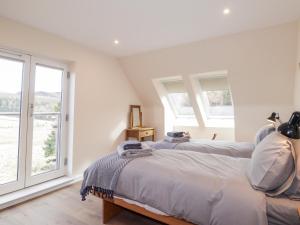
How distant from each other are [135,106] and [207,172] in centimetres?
321

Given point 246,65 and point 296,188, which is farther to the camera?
point 246,65

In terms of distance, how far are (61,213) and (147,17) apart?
255 centimetres

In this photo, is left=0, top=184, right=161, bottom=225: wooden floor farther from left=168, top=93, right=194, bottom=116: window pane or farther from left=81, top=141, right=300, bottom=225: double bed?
left=168, top=93, right=194, bottom=116: window pane

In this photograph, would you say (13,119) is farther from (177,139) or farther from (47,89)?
(177,139)

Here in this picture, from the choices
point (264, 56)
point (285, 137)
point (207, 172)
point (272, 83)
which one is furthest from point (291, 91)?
point (207, 172)

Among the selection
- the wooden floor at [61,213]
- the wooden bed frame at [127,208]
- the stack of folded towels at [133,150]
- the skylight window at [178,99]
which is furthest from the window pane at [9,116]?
the skylight window at [178,99]

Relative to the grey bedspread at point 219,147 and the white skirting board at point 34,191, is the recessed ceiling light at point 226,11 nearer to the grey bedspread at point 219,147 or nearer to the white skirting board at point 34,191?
the grey bedspread at point 219,147

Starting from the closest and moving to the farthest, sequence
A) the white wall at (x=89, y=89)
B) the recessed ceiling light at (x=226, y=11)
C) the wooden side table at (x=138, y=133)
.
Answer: the recessed ceiling light at (x=226, y=11) → the white wall at (x=89, y=89) → the wooden side table at (x=138, y=133)

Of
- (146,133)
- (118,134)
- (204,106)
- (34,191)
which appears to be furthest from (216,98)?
(34,191)

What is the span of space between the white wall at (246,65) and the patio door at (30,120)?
1.68 meters

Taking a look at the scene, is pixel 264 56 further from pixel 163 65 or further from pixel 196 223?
pixel 196 223

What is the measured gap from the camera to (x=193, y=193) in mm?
1476

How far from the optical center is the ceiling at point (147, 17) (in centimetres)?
214

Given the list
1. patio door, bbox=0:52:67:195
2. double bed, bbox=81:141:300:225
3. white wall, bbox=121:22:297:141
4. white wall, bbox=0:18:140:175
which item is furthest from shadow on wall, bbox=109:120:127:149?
double bed, bbox=81:141:300:225
